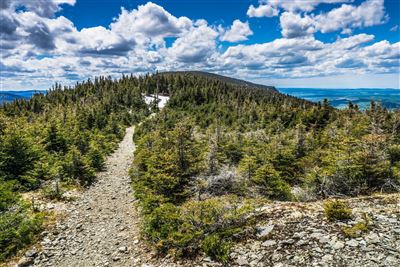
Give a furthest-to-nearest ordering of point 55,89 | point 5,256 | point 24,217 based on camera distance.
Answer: point 55,89 → point 24,217 → point 5,256

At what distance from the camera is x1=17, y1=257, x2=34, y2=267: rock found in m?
9.48

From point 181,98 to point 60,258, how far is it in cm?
7589

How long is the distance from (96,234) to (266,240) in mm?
7897

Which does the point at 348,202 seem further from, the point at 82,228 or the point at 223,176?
the point at 82,228

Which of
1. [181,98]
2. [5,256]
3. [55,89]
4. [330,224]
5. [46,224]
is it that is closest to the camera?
[330,224]

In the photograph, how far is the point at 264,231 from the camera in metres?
9.05

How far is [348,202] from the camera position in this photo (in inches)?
404

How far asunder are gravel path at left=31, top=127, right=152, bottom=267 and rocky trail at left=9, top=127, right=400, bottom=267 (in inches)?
1.5

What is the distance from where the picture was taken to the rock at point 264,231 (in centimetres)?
884

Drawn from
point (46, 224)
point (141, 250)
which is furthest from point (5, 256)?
point (141, 250)

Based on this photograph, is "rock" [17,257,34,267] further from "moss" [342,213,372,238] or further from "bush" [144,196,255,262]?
"moss" [342,213,372,238]

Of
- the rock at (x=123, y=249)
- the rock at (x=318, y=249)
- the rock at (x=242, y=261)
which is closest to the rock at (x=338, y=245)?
the rock at (x=318, y=249)

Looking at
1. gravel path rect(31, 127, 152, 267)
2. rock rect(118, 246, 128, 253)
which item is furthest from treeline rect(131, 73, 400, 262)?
gravel path rect(31, 127, 152, 267)

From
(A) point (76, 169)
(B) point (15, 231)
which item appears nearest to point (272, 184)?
(B) point (15, 231)
